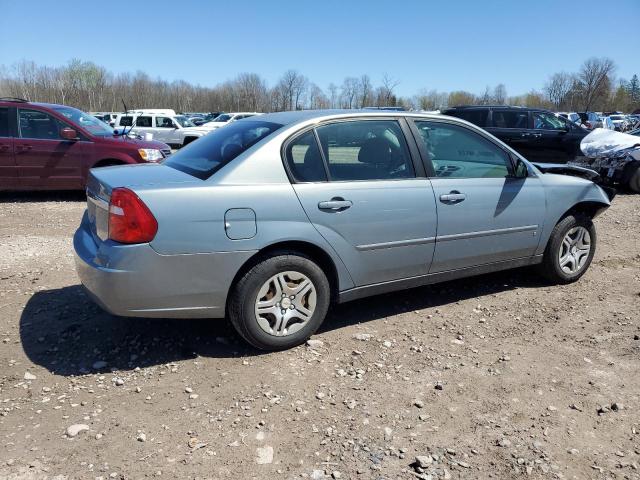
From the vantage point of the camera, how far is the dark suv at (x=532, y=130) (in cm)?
1373

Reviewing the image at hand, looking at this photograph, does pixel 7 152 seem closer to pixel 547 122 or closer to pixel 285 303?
pixel 285 303

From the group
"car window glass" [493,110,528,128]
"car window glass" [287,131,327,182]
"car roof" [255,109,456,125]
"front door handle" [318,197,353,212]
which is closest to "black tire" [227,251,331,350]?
"front door handle" [318,197,353,212]

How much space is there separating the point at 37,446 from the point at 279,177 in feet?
6.58

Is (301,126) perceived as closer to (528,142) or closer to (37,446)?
(37,446)

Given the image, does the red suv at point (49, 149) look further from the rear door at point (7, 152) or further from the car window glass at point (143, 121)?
the car window glass at point (143, 121)

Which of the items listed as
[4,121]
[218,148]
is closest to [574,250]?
[218,148]

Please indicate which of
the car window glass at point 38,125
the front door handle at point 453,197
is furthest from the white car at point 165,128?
the front door handle at point 453,197

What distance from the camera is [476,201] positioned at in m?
4.13

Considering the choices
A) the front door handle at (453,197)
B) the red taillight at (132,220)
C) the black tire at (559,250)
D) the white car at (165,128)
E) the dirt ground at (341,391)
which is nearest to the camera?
the dirt ground at (341,391)

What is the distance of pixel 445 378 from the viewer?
3238mm

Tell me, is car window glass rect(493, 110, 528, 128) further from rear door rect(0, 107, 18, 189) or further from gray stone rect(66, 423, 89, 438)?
gray stone rect(66, 423, 89, 438)

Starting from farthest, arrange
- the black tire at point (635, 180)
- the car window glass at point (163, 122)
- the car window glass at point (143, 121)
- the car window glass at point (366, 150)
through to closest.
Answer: the car window glass at point (143, 121) < the car window glass at point (163, 122) < the black tire at point (635, 180) < the car window glass at point (366, 150)

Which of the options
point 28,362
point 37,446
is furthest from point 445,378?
point 28,362

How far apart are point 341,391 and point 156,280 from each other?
50.8 inches
